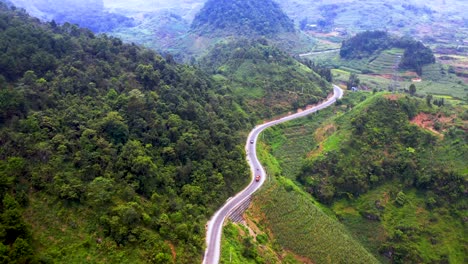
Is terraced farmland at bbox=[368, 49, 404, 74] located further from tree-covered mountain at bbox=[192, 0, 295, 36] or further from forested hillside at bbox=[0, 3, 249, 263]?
forested hillside at bbox=[0, 3, 249, 263]

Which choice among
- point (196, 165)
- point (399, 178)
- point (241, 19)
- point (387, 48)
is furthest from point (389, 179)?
point (241, 19)

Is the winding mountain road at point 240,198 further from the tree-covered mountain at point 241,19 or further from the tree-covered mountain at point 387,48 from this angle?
the tree-covered mountain at point 241,19

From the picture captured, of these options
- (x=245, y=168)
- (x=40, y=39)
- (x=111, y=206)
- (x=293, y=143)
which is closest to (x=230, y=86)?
(x=293, y=143)

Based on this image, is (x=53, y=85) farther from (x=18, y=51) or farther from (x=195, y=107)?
(x=195, y=107)

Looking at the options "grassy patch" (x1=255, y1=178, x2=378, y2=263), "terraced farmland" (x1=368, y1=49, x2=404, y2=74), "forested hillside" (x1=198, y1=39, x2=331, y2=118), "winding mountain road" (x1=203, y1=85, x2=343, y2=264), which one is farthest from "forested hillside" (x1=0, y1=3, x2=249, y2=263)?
"terraced farmland" (x1=368, y1=49, x2=404, y2=74)

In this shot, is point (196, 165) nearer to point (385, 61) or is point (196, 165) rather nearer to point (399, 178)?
point (399, 178)
